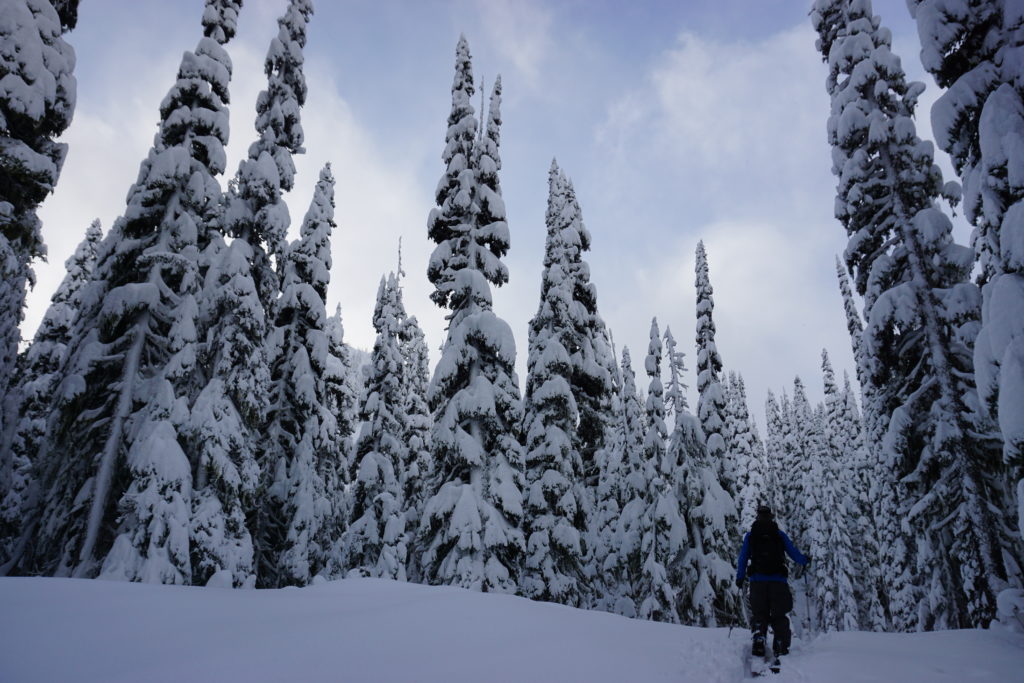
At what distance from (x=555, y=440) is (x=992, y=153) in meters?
14.9

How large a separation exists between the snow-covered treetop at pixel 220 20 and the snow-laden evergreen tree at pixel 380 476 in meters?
14.5

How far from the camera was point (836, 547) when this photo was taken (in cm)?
3975

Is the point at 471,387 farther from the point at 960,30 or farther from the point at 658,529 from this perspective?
the point at 960,30

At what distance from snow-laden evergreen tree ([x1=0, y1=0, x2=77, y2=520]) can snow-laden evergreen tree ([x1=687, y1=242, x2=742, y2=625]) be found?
2347cm

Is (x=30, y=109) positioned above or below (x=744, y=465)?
above

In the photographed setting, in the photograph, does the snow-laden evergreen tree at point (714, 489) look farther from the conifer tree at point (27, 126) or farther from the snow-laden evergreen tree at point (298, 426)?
the conifer tree at point (27, 126)

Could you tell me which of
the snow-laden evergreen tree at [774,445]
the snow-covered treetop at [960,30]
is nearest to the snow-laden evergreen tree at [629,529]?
the snow-covered treetop at [960,30]

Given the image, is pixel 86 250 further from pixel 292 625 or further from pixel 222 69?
pixel 292 625

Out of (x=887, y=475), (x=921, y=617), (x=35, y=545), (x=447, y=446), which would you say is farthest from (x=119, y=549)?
(x=921, y=617)

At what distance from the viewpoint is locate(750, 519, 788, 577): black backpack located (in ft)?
27.2

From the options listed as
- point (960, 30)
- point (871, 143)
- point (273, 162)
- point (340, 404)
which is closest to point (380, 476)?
point (340, 404)

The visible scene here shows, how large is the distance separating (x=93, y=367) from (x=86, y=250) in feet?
56.7

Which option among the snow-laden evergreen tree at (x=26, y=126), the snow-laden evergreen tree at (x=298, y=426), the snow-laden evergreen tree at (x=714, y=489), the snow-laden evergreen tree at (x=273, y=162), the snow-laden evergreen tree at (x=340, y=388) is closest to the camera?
the snow-laden evergreen tree at (x=26, y=126)

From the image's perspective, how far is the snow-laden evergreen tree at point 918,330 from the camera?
440 inches
